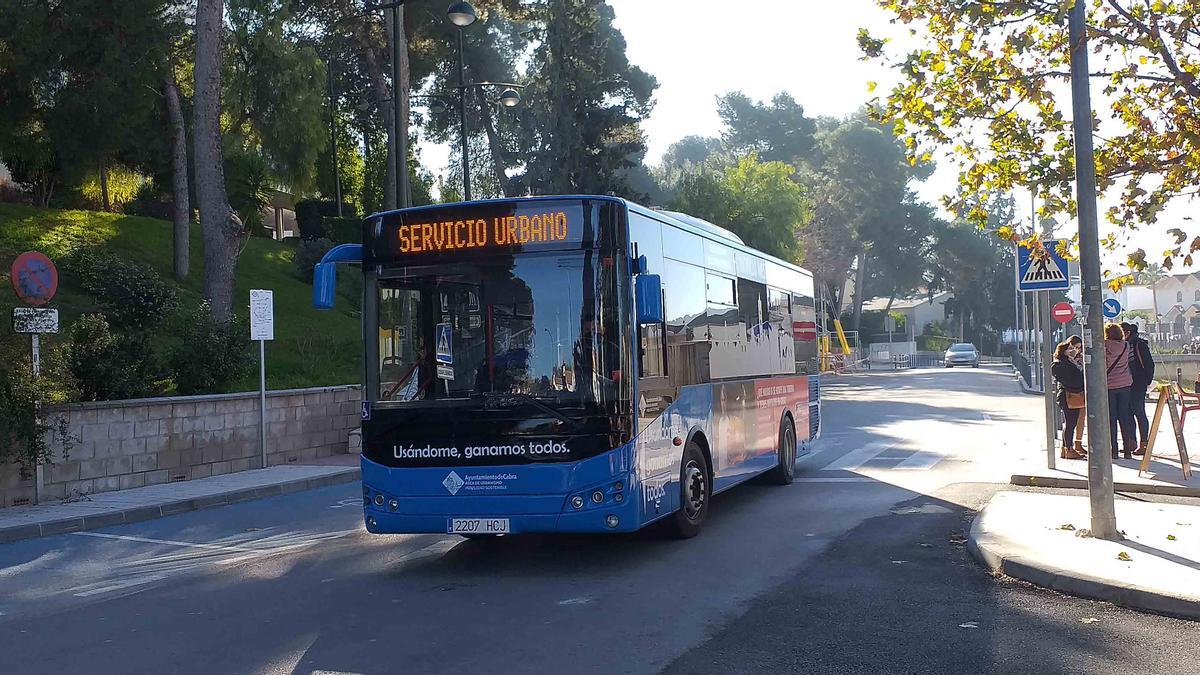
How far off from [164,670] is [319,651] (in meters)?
0.84

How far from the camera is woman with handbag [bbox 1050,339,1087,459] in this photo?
15016 millimetres

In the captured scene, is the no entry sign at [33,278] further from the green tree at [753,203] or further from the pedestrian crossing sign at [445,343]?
the green tree at [753,203]

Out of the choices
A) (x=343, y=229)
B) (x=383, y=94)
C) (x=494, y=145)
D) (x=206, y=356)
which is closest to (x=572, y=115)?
(x=494, y=145)

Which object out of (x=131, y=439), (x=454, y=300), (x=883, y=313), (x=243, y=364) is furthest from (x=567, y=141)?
(x=883, y=313)

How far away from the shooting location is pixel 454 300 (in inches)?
345

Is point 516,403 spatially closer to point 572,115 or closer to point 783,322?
point 783,322

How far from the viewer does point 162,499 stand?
1398 cm

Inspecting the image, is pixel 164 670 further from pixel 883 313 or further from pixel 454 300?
pixel 883 313

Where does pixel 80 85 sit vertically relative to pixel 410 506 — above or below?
above

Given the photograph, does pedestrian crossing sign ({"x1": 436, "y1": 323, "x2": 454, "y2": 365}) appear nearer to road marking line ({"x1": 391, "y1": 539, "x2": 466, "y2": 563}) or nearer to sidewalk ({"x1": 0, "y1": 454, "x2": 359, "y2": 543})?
road marking line ({"x1": 391, "y1": 539, "x2": 466, "y2": 563})

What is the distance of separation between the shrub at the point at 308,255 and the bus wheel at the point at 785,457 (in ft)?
79.0

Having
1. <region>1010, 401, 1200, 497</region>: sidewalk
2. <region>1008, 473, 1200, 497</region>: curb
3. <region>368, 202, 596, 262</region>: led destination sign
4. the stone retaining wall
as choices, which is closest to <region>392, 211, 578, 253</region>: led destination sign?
<region>368, 202, 596, 262</region>: led destination sign

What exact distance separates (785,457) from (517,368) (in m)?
6.35

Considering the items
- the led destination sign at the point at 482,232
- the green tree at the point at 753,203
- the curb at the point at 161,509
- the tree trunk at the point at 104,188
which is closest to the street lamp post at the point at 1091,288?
the led destination sign at the point at 482,232
